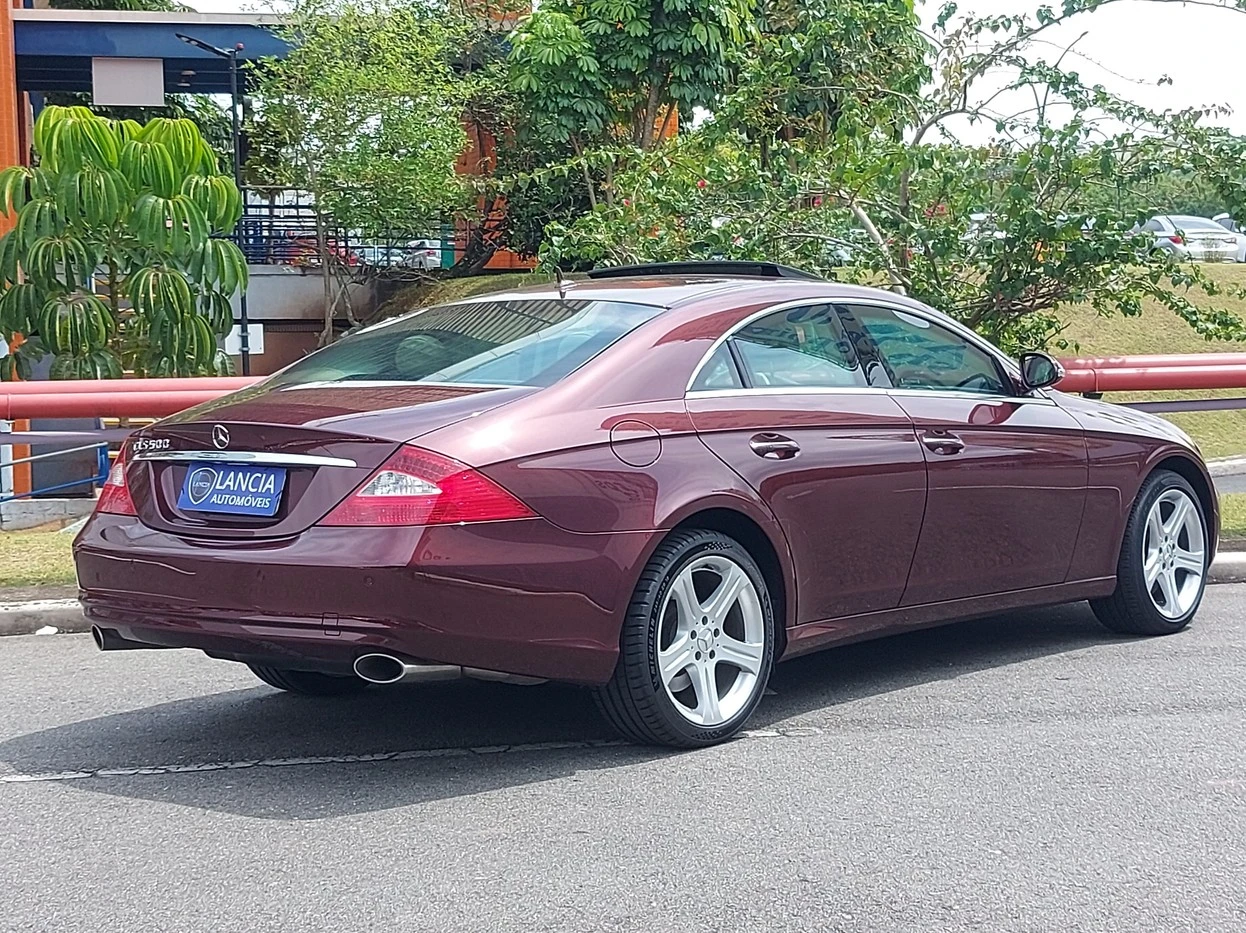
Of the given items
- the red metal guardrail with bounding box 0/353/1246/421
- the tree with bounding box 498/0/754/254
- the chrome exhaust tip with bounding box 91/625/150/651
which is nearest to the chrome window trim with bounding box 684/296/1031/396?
the chrome exhaust tip with bounding box 91/625/150/651

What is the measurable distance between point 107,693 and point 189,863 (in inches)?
86.5

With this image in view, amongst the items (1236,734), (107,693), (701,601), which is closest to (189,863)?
(701,601)

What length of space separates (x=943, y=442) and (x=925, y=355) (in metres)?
0.44

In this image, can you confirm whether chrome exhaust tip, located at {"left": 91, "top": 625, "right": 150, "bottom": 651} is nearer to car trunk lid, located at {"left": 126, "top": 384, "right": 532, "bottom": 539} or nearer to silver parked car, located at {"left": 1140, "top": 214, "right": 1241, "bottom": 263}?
car trunk lid, located at {"left": 126, "top": 384, "right": 532, "bottom": 539}

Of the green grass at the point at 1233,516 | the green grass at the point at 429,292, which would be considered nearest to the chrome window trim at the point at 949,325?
the green grass at the point at 1233,516

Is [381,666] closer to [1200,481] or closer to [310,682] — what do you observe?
[310,682]

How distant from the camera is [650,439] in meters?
4.85

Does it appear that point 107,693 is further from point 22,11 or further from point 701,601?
point 22,11

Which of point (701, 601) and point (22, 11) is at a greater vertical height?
point (22, 11)

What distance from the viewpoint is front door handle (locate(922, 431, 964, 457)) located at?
5.75m

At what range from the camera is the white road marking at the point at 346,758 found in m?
4.80

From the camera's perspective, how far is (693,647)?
195 inches

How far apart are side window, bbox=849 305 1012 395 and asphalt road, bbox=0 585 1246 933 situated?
1123mm

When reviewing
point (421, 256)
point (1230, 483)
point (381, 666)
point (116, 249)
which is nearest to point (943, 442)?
point (381, 666)
